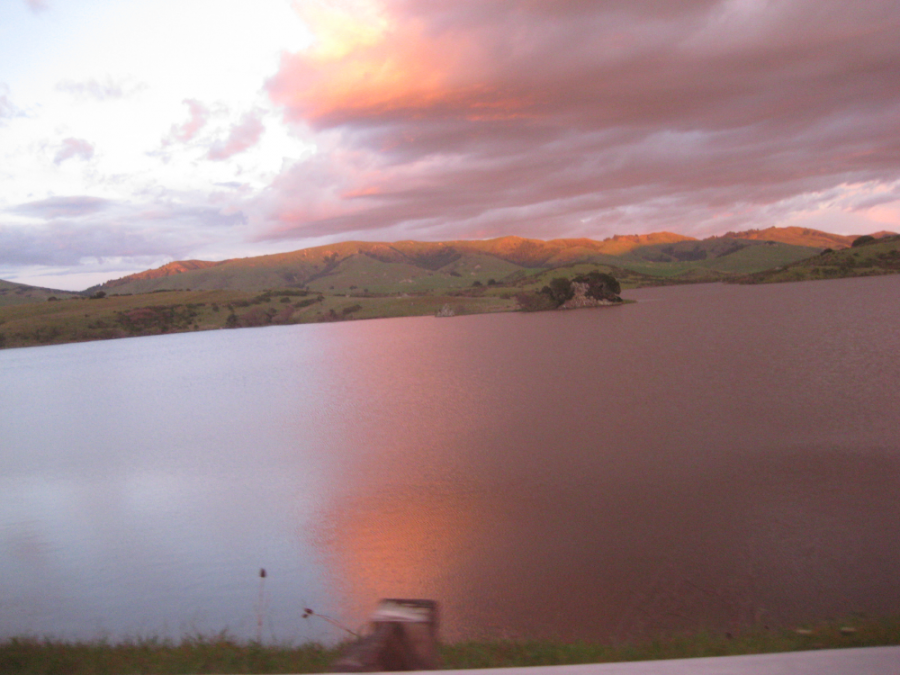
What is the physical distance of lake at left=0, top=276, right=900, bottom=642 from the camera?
9.09m

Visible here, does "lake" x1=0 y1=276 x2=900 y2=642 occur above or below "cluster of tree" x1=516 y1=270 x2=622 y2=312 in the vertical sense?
below

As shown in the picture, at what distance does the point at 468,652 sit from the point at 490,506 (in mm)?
6661

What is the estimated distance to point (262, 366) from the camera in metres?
51.4

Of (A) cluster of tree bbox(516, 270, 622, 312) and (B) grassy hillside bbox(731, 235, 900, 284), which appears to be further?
(B) grassy hillside bbox(731, 235, 900, 284)

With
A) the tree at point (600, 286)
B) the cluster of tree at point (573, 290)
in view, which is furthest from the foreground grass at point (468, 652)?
the tree at point (600, 286)

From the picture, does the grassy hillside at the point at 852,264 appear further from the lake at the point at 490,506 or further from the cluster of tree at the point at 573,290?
the lake at the point at 490,506

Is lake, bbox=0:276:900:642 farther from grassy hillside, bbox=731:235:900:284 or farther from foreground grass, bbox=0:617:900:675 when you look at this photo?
grassy hillside, bbox=731:235:900:284

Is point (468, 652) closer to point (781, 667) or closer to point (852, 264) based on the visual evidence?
point (781, 667)

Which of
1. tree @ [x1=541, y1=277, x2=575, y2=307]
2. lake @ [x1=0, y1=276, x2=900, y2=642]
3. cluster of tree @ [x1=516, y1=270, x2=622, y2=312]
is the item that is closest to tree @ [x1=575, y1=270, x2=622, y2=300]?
cluster of tree @ [x1=516, y1=270, x2=622, y2=312]

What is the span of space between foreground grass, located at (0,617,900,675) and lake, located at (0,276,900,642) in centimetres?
132

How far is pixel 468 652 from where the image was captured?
6508mm

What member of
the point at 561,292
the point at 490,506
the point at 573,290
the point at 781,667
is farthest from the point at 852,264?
the point at 781,667

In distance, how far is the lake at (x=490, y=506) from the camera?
358 inches

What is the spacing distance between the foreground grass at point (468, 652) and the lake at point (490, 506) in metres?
1.32
